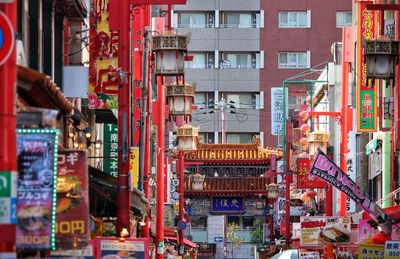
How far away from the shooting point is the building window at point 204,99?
9875 centimetres

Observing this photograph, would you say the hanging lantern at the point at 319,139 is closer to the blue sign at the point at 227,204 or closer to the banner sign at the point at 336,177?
the banner sign at the point at 336,177

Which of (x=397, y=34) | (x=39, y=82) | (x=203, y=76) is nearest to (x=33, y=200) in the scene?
(x=39, y=82)

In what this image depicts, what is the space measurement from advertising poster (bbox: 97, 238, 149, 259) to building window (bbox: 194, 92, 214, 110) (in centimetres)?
7594

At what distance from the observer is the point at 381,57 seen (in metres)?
31.5

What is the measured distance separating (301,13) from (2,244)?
8776 centimetres

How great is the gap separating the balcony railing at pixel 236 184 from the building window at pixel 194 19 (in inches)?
528

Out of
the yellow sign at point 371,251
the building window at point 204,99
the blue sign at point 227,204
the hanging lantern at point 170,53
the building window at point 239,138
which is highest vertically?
the building window at point 204,99

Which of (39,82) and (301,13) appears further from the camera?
(301,13)

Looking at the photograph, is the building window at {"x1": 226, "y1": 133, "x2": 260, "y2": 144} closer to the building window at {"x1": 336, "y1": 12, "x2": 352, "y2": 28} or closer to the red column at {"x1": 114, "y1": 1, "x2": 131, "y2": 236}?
the building window at {"x1": 336, "y1": 12, "x2": 352, "y2": 28}

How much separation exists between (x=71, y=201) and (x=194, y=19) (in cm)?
8473

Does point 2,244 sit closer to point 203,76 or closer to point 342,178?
point 342,178

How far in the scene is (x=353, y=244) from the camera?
37781 millimetres

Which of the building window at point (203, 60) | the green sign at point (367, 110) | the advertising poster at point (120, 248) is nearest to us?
the advertising poster at point (120, 248)

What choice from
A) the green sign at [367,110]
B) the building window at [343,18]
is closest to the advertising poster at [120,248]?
the green sign at [367,110]
